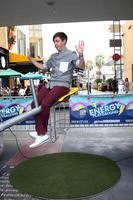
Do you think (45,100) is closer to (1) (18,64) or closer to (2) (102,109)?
(2) (102,109)

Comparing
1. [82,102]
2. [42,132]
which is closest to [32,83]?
[42,132]

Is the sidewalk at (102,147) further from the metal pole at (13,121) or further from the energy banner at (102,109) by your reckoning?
the metal pole at (13,121)

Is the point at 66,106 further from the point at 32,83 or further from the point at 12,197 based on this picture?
the point at 32,83

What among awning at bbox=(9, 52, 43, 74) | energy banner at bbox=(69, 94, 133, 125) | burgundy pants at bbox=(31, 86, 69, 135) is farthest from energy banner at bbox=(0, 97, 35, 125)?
awning at bbox=(9, 52, 43, 74)

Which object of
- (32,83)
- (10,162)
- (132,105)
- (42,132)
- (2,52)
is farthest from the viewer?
(2,52)

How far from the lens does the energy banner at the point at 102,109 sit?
7359mm

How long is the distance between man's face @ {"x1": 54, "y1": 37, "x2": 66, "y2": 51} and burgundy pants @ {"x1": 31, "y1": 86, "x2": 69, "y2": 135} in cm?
47

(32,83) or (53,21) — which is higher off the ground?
(53,21)

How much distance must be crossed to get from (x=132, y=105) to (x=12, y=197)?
12.7ft

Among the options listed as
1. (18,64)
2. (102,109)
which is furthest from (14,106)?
(18,64)

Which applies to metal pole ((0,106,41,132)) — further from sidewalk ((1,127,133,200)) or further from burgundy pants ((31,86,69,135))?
sidewalk ((1,127,133,200))

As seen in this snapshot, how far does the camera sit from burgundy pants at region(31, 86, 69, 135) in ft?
11.7

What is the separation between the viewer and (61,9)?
903cm

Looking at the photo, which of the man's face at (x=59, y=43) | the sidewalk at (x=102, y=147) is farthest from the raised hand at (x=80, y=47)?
the sidewalk at (x=102, y=147)
